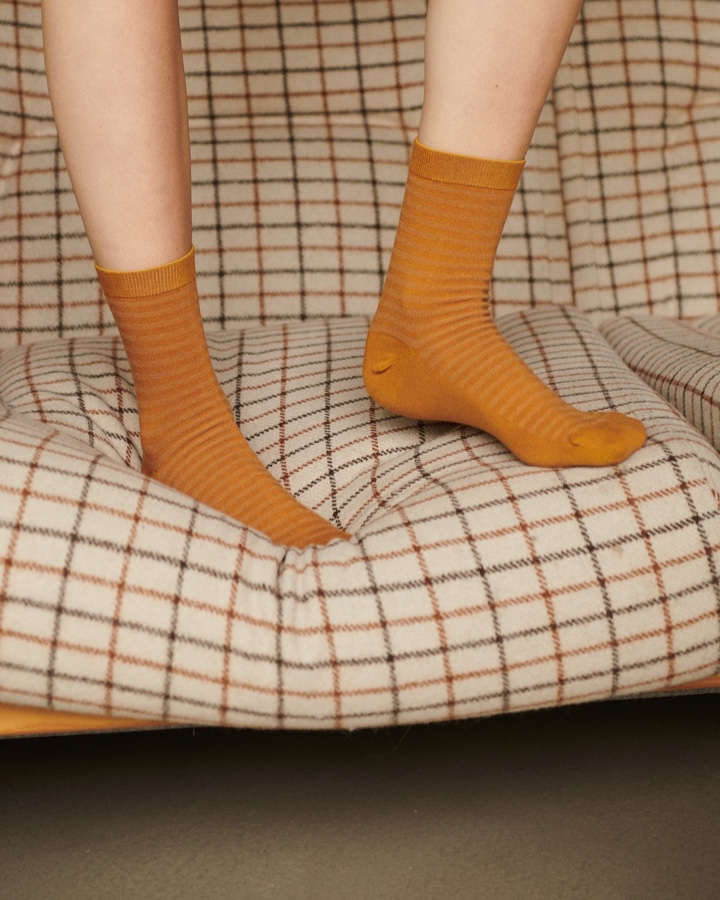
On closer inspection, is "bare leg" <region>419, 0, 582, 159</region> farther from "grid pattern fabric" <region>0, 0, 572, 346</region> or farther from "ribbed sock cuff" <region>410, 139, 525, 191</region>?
"grid pattern fabric" <region>0, 0, 572, 346</region>

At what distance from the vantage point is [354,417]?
101cm

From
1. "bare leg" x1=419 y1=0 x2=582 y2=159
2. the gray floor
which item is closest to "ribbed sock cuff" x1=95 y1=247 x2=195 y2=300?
"bare leg" x1=419 y1=0 x2=582 y2=159

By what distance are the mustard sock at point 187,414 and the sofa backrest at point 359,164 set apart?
441 mm

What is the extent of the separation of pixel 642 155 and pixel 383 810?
1031mm

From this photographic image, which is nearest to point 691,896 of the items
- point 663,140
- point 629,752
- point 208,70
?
point 629,752

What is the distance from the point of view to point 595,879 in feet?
2.48

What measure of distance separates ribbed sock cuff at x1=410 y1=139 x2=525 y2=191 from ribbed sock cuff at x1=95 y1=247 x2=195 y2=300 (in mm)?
229

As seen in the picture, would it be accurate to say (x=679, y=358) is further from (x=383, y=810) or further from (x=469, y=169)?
(x=383, y=810)

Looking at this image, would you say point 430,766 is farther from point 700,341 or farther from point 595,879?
point 700,341

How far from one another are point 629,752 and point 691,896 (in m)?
0.17

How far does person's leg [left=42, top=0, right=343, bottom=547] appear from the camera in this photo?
0.79m

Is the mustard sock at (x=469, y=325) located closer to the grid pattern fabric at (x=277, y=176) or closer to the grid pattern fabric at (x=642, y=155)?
the grid pattern fabric at (x=277, y=176)

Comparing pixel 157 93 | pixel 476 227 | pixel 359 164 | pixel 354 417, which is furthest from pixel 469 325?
pixel 359 164

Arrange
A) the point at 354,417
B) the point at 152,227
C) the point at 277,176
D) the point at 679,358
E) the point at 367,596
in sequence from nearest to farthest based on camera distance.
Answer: the point at 367,596, the point at 152,227, the point at 354,417, the point at 679,358, the point at 277,176
